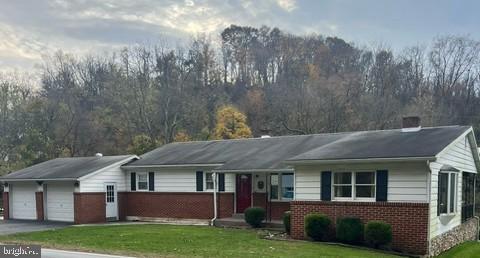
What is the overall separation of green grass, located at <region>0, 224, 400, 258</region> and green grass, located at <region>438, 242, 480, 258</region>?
310 cm

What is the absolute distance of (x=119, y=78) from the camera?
175 feet

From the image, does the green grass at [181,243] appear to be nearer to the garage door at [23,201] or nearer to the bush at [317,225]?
the bush at [317,225]

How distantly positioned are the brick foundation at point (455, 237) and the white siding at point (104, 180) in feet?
54.6

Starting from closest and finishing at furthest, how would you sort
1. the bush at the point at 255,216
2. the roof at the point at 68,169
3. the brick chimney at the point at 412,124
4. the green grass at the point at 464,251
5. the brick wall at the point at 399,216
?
the brick wall at the point at 399,216 < the green grass at the point at 464,251 < the brick chimney at the point at 412,124 < the bush at the point at 255,216 < the roof at the point at 68,169

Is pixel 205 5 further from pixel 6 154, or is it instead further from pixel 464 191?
pixel 6 154

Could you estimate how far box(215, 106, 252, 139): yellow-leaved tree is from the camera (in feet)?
145

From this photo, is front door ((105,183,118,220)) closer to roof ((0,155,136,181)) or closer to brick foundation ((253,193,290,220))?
roof ((0,155,136,181))

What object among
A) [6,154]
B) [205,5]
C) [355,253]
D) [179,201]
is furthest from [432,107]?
[6,154]

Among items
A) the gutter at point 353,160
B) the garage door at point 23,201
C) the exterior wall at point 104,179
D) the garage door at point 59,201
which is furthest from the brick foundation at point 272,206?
the garage door at point 23,201

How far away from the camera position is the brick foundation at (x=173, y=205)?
74.3 feet

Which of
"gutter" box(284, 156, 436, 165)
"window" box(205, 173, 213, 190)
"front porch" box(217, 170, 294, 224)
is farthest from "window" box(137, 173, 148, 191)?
"gutter" box(284, 156, 436, 165)

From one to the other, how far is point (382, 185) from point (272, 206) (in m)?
6.58

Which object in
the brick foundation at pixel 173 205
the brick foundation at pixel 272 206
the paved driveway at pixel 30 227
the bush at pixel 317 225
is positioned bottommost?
the paved driveway at pixel 30 227

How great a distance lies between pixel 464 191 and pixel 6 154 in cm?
4185
